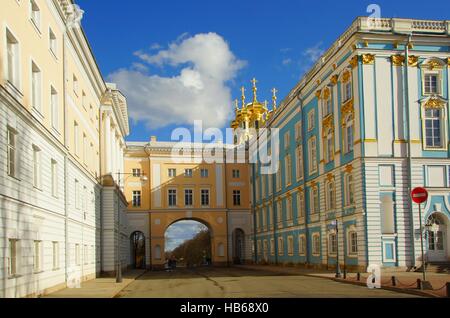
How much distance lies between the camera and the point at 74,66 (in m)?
32.4

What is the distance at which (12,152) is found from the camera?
19.2 meters

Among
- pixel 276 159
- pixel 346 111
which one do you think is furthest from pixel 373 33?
pixel 276 159

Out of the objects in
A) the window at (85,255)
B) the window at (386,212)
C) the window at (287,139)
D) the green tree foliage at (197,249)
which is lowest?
the green tree foliage at (197,249)

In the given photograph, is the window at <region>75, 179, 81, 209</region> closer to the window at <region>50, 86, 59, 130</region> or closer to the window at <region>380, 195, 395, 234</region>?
the window at <region>50, 86, 59, 130</region>

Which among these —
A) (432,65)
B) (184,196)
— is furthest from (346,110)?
(184,196)

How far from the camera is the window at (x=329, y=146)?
39.5 metres

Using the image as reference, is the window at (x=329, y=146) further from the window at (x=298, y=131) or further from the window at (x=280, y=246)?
the window at (x=280, y=246)

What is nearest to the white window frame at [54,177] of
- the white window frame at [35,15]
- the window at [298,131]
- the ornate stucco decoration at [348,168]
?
the white window frame at [35,15]

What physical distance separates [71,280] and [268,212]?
33.6 meters

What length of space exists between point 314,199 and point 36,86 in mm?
25480

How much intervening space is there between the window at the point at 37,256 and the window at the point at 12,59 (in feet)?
18.6

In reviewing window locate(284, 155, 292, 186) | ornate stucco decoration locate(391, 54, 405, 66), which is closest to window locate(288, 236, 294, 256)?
window locate(284, 155, 292, 186)

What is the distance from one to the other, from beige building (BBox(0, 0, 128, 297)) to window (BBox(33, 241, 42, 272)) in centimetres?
3
